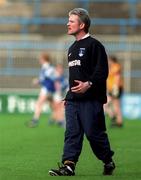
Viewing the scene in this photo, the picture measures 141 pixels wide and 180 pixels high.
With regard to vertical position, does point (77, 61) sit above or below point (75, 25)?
below

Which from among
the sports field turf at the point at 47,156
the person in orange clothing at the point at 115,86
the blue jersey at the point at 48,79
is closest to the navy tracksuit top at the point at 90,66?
the sports field turf at the point at 47,156

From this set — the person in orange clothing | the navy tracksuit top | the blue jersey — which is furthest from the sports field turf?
the person in orange clothing

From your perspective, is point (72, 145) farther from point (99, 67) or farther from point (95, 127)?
point (99, 67)

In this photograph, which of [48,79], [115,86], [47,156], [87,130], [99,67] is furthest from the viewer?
[115,86]

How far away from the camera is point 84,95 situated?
32.6ft

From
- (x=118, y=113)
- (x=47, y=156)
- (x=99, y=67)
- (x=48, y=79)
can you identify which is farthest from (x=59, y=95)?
(x=99, y=67)

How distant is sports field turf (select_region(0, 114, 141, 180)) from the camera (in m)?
10.3

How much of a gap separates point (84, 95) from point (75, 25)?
0.91 meters

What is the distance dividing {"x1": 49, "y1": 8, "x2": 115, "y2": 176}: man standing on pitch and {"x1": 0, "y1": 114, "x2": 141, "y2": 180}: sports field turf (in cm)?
36

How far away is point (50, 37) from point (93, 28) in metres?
2.01

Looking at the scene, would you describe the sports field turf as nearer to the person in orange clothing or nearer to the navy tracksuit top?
the navy tracksuit top

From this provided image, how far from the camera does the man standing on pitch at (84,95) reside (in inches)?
388

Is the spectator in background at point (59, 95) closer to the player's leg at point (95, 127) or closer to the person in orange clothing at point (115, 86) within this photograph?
the person in orange clothing at point (115, 86)

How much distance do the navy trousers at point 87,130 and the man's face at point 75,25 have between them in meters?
0.93
